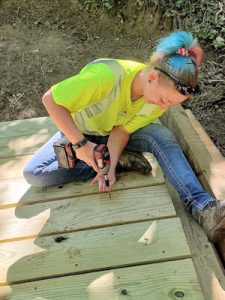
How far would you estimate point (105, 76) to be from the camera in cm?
210

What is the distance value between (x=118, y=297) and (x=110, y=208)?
0.55 meters

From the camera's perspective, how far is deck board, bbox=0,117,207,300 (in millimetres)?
1835

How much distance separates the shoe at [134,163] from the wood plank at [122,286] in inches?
25.9

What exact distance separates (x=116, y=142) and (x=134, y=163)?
0.48 feet

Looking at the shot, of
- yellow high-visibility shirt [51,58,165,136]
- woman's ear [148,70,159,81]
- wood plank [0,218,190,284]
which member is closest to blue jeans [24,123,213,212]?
yellow high-visibility shirt [51,58,165,136]

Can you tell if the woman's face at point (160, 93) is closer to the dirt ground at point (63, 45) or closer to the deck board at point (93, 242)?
the deck board at point (93, 242)

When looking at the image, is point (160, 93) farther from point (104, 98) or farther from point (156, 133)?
point (156, 133)

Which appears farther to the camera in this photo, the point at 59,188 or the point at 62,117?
the point at 59,188

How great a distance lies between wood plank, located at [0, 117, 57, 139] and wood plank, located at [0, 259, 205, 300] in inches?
50.9

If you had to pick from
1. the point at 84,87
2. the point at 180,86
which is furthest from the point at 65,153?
the point at 180,86

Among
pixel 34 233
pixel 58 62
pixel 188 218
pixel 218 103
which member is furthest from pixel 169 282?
pixel 58 62

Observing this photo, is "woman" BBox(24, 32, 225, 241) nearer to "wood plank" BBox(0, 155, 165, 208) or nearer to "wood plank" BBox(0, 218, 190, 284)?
"wood plank" BBox(0, 155, 165, 208)

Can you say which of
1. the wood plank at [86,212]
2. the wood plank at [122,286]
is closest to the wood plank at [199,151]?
the wood plank at [86,212]

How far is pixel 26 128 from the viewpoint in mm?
3031
